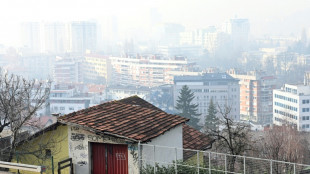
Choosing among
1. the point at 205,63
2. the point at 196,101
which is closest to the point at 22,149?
the point at 196,101

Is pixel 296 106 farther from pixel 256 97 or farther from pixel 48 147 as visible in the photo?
pixel 48 147

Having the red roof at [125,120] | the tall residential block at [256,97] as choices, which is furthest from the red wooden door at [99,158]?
the tall residential block at [256,97]

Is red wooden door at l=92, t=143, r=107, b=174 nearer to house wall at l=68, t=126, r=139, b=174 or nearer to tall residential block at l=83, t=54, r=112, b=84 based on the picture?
house wall at l=68, t=126, r=139, b=174

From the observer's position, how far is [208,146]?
13.6 m

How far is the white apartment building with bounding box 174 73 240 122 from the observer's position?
11164cm

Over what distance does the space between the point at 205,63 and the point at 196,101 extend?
81.8 metres

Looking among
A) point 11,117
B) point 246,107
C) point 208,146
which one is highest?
point 11,117

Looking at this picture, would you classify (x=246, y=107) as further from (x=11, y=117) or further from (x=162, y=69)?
(x=11, y=117)

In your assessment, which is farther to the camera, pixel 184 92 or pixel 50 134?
pixel 184 92

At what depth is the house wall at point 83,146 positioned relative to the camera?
9609mm

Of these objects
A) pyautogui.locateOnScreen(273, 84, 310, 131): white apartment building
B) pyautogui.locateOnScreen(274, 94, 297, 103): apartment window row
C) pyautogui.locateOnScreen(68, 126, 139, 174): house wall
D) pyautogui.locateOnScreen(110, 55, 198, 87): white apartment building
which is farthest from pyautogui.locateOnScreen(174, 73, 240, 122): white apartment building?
pyautogui.locateOnScreen(68, 126, 139, 174): house wall

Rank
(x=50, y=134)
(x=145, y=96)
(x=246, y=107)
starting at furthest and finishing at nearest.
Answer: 1. (x=145, y=96)
2. (x=246, y=107)
3. (x=50, y=134)

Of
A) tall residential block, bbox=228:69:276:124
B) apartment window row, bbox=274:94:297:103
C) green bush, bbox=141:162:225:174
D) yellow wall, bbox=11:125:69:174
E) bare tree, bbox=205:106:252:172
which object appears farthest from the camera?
tall residential block, bbox=228:69:276:124

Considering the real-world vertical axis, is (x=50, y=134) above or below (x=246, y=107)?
above
